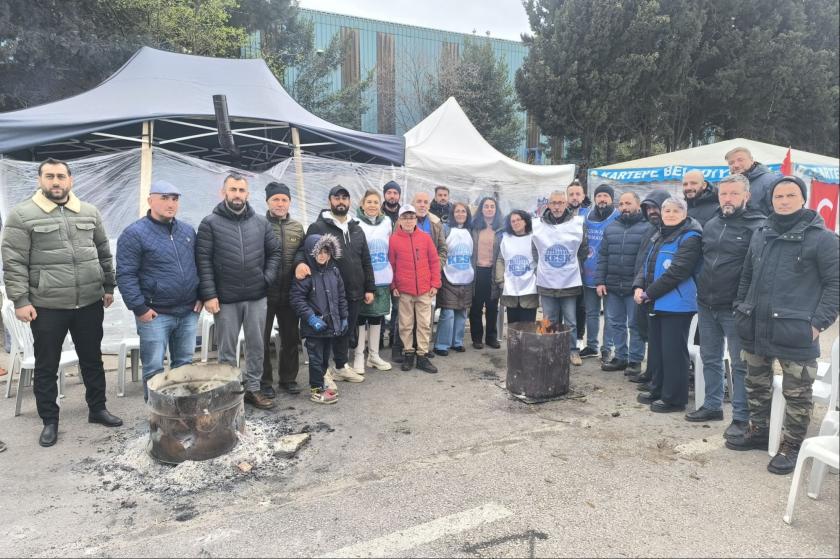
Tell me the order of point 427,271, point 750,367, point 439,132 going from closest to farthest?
point 750,367 → point 427,271 → point 439,132

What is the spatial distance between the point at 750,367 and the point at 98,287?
471cm

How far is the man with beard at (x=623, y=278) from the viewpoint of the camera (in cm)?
527

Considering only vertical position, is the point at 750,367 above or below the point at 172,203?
below

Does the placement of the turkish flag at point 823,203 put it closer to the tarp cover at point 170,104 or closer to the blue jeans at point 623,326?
the blue jeans at point 623,326

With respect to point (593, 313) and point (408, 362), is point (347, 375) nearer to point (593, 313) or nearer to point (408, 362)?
point (408, 362)

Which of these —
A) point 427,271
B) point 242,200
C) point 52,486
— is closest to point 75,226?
point 242,200

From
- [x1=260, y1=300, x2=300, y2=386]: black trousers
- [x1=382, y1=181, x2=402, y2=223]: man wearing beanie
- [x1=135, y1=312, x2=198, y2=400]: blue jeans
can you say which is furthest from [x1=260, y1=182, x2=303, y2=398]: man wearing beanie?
[x1=382, y1=181, x2=402, y2=223]: man wearing beanie

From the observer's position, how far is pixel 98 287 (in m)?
4.14

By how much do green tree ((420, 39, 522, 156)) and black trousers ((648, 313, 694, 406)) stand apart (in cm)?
1310

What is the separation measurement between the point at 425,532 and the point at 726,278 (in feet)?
9.00

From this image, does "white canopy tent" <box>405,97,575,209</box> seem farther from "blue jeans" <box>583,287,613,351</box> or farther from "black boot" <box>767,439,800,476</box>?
"black boot" <box>767,439,800,476</box>

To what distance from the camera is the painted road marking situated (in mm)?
2686

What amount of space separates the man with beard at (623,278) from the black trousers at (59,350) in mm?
4566

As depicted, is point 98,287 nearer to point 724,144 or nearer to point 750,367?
point 750,367
